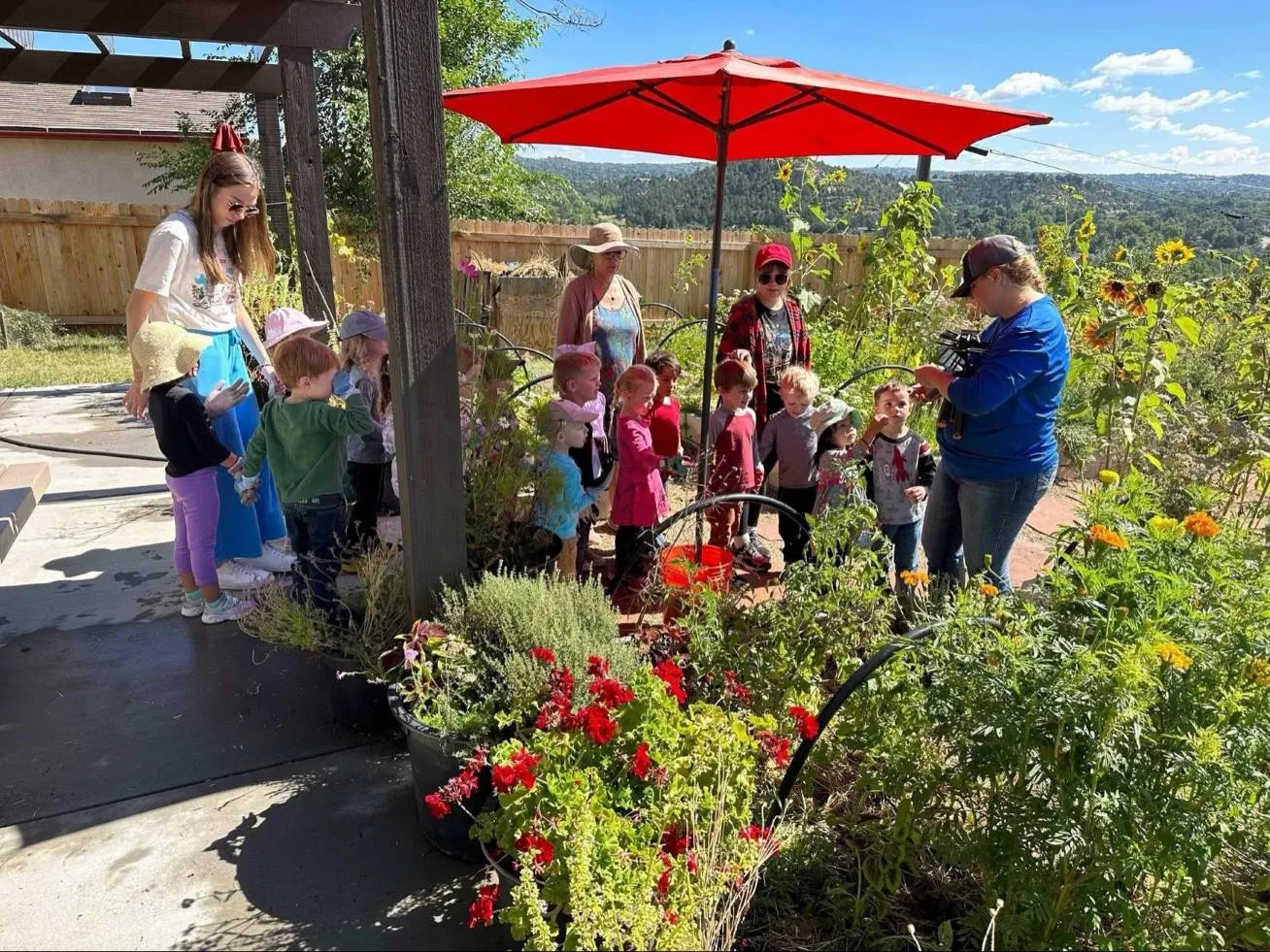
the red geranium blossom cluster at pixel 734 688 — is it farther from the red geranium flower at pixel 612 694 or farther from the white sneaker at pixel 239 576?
the white sneaker at pixel 239 576

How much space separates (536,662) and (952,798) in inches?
41.5

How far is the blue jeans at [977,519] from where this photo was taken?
284 centimetres

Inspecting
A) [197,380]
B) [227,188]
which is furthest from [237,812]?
[227,188]

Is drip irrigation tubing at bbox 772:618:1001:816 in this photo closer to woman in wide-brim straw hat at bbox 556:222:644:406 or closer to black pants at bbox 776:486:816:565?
black pants at bbox 776:486:816:565

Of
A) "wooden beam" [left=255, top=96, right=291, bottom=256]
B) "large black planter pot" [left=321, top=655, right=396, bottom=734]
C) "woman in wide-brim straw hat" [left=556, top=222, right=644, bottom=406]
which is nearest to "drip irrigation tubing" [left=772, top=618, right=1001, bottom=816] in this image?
"large black planter pot" [left=321, top=655, right=396, bottom=734]

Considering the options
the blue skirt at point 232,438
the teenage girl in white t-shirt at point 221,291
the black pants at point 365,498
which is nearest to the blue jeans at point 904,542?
the black pants at point 365,498

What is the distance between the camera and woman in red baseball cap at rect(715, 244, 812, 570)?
4031 mm

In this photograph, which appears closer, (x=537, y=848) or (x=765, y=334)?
(x=537, y=848)

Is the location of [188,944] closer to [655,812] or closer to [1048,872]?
[655,812]

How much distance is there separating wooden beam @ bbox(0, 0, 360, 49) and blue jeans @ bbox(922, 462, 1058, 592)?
3783 mm

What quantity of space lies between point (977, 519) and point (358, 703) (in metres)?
2.29

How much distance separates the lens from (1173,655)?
1421 millimetres

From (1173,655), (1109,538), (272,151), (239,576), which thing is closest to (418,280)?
(1109,538)

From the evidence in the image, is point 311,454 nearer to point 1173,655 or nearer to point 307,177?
point 307,177
